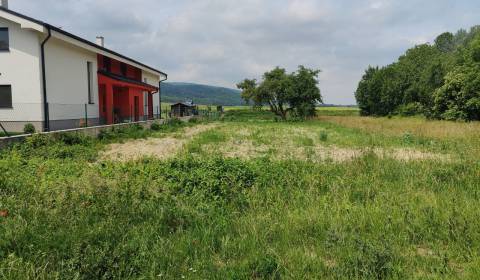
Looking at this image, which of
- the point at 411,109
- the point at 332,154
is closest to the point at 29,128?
the point at 332,154

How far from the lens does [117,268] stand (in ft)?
9.84

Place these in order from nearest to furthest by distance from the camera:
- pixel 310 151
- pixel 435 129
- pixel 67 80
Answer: pixel 310 151
pixel 67 80
pixel 435 129

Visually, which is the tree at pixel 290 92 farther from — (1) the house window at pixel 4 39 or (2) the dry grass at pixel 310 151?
(1) the house window at pixel 4 39

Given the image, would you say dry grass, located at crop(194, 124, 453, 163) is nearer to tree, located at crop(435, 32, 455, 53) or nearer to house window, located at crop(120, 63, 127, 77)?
house window, located at crop(120, 63, 127, 77)

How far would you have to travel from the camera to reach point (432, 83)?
160 ft

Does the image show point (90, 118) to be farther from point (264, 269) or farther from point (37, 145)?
point (264, 269)

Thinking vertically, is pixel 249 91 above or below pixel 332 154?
above

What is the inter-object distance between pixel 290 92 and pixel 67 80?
80.6ft

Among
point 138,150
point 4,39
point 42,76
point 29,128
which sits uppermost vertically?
point 4,39

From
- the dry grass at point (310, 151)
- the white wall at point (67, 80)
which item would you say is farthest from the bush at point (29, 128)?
the dry grass at point (310, 151)

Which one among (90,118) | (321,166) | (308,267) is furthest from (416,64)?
(308,267)

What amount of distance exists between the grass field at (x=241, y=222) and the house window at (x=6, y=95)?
10.9 metres

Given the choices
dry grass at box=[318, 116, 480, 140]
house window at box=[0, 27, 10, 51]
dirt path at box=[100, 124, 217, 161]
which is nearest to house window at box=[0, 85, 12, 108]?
house window at box=[0, 27, 10, 51]

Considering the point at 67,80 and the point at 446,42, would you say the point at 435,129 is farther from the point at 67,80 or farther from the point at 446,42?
the point at 446,42
